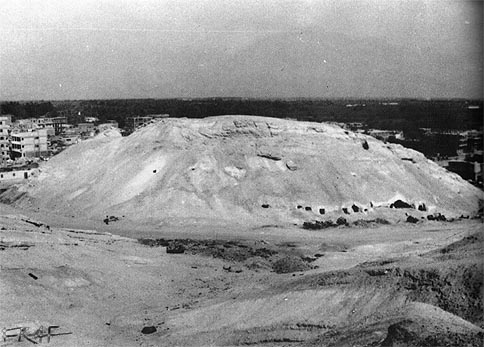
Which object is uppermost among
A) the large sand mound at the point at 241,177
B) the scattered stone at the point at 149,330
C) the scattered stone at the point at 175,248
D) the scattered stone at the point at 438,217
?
the large sand mound at the point at 241,177

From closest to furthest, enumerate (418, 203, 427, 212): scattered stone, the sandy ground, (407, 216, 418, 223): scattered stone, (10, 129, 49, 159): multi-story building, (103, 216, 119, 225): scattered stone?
1. the sandy ground
2. (103, 216, 119, 225): scattered stone
3. (407, 216, 418, 223): scattered stone
4. (418, 203, 427, 212): scattered stone
5. (10, 129, 49, 159): multi-story building

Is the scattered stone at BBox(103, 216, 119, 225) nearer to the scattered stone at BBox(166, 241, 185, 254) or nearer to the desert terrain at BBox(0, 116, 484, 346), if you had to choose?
the desert terrain at BBox(0, 116, 484, 346)

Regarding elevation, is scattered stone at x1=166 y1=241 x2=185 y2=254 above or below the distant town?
below

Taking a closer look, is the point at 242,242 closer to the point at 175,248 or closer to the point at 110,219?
the point at 175,248

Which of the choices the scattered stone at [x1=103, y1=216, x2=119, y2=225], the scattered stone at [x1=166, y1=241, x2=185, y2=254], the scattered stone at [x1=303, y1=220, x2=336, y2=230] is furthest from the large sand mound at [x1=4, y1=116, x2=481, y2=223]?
the scattered stone at [x1=166, y1=241, x2=185, y2=254]

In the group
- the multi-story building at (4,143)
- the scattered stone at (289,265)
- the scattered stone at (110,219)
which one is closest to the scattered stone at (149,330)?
the scattered stone at (289,265)

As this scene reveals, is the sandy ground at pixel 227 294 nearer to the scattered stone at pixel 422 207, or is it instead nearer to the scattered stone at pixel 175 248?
the scattered stone at pixel 175 248
